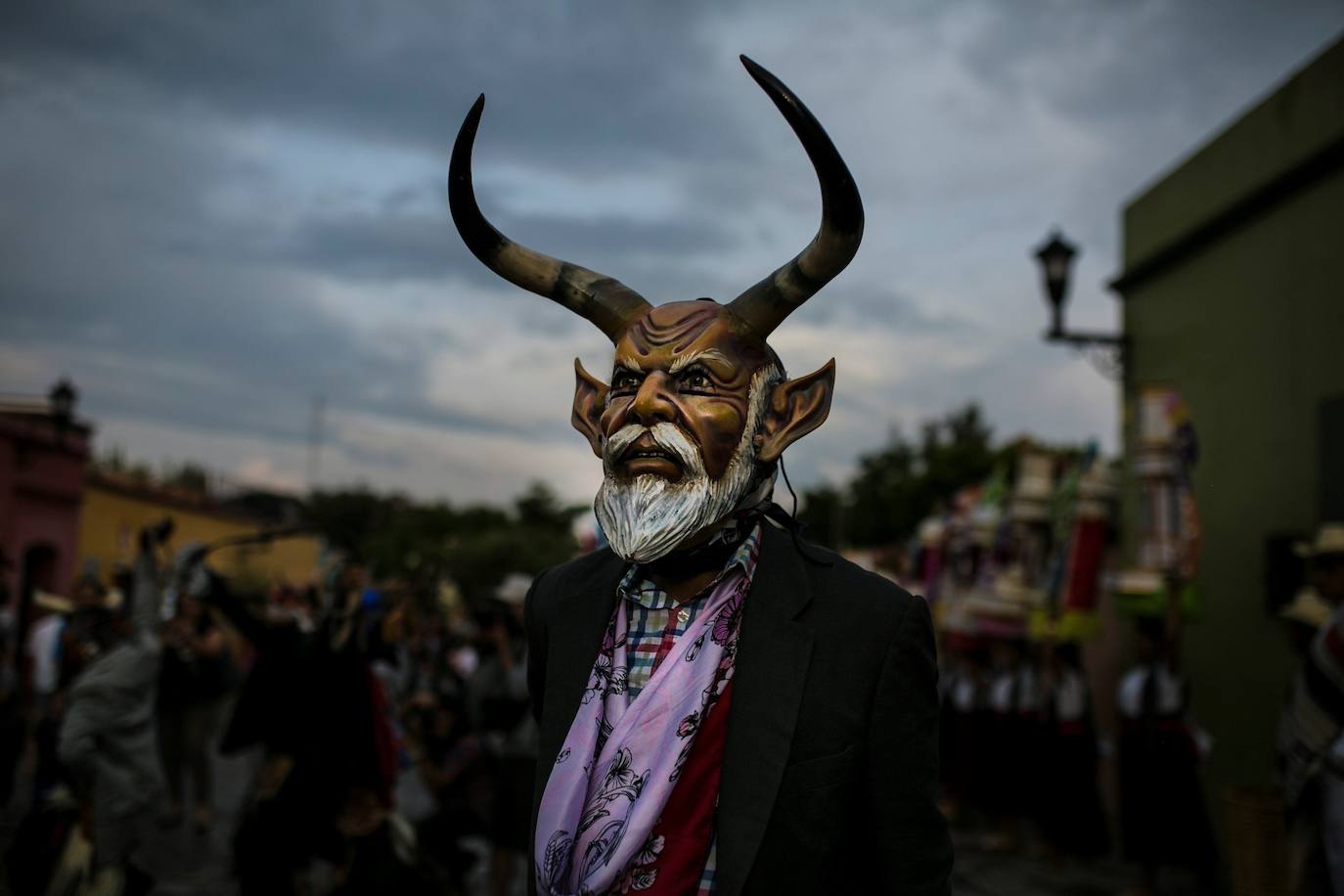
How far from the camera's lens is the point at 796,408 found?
240cm

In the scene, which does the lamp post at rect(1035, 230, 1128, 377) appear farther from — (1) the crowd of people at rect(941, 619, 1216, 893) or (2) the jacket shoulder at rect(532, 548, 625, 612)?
(2) the jacket shoulder at rect(532, 548, 625, 612)

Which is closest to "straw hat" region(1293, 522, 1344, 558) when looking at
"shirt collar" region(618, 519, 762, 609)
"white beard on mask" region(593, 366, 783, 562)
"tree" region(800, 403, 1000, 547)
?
"shirt collar" region(618, 519, 762, 609)

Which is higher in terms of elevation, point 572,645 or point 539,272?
point 539,272

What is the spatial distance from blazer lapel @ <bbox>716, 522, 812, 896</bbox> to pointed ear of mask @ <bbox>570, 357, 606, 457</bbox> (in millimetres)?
504

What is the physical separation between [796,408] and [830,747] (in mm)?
750

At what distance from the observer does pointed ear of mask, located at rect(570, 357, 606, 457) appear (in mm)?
2496

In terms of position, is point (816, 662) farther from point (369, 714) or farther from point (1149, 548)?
point (1149, 548)

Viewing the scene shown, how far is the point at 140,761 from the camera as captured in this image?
5855mm

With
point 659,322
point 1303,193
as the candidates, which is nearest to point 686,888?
point 659,322

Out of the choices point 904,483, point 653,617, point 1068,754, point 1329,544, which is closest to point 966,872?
point 1068,754

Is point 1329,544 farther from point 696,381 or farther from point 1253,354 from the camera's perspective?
point 696,381

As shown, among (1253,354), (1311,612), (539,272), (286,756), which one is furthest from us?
(1253,354)

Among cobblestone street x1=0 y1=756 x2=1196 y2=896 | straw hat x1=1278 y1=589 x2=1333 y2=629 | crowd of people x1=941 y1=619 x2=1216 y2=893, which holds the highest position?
straw hat x1=1278 y1=589 x2=1333 y2=629

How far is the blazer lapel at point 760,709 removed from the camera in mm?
1969
